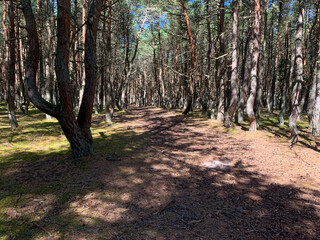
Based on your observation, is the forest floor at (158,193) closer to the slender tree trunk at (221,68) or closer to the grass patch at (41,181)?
the grass patch at (41,181)

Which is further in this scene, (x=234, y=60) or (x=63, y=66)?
(x=234, y=60)

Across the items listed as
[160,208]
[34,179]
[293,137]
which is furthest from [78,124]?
[293,137]

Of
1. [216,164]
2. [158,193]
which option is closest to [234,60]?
[216,164]

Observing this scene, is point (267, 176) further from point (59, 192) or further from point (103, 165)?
point (59, 192)

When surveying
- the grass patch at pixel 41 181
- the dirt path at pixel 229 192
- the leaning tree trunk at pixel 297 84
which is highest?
the leaning tree trunk at pixel 297 84

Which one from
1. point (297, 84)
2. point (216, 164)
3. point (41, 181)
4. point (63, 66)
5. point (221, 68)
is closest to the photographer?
point (41, 181)

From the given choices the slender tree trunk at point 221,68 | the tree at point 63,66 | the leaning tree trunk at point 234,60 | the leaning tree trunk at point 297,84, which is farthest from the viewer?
the slender tree trunk at point 221,68

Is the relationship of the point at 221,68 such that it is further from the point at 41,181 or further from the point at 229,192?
the point at 41,181

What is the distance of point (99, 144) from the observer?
815 centimetres

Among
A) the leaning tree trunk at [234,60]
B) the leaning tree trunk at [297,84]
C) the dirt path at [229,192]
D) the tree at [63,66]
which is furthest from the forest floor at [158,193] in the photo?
the leaning tree trunk at [234,60]

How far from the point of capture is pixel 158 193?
4438mm

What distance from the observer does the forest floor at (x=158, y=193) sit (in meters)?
3.25

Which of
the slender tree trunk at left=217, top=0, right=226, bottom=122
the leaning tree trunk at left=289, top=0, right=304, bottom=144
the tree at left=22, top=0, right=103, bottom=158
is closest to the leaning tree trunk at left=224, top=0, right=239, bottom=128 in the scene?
the slender tree trunk at left=217, top=0, right=226, bottom=122

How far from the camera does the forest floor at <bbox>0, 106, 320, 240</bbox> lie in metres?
3.25
